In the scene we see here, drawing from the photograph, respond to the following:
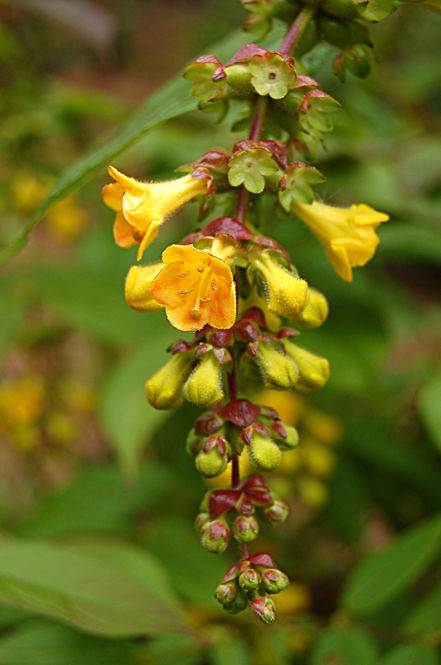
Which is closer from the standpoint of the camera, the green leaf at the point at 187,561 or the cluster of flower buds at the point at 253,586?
the cluster of flower buds at the point at 253,586

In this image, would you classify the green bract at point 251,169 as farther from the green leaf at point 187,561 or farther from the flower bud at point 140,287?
the green leaf at point 187,561

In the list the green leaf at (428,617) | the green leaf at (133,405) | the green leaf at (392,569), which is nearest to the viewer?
the green leaf at (428,617)

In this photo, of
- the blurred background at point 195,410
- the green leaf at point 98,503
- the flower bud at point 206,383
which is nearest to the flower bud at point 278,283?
the flower bud at point 206,383

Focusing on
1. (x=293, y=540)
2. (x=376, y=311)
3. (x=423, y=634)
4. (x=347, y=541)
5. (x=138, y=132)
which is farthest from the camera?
(x=293, y=540)

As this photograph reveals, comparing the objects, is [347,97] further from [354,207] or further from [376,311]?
[354,207]

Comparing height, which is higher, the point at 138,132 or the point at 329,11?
the point at 329,11

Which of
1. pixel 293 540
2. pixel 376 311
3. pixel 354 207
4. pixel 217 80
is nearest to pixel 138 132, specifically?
pixel 217 80

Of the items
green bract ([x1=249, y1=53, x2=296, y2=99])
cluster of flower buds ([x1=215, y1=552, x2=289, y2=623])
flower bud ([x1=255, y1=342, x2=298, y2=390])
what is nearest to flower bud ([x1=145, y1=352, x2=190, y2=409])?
flower bud ([x1=255, y1=342, x2=298, y2=390])

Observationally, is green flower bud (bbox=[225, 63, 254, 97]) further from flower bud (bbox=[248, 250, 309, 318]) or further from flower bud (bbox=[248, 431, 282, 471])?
flower bud (bbox=[248, 431, 282, 471])
